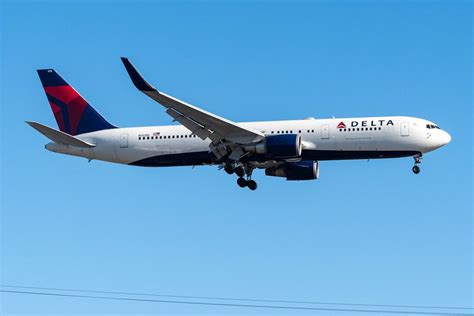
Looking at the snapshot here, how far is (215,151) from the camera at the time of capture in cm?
5419

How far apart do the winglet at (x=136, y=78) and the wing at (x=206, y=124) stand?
1063 millimetres

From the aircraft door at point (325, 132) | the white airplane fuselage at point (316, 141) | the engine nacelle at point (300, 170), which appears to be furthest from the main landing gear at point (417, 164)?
the engine nacelle at point (300, 170)

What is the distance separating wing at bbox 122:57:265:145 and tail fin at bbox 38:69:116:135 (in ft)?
24.5

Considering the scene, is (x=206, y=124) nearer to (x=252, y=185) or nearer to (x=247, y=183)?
(x=247, y=183)

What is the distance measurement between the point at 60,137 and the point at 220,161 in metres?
9.42

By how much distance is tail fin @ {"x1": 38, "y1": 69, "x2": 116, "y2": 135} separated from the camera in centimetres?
5878

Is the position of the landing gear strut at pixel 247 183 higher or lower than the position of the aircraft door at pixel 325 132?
lower

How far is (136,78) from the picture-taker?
47.9 m

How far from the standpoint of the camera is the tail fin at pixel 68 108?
5878 centimetres

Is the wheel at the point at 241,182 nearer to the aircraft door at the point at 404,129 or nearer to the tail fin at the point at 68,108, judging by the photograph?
the tail fin at the point at 68,108

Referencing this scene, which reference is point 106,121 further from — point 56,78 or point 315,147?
point 315,147

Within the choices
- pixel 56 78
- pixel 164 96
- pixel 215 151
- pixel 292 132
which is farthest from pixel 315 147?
pixel 56 78

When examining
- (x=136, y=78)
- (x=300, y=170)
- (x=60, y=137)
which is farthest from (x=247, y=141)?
(x=60, y=137)

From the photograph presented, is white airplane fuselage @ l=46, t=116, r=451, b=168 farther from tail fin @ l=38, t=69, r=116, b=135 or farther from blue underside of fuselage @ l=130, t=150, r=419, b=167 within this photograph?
tail fin @ l=38, t=69, r=116, b=135
